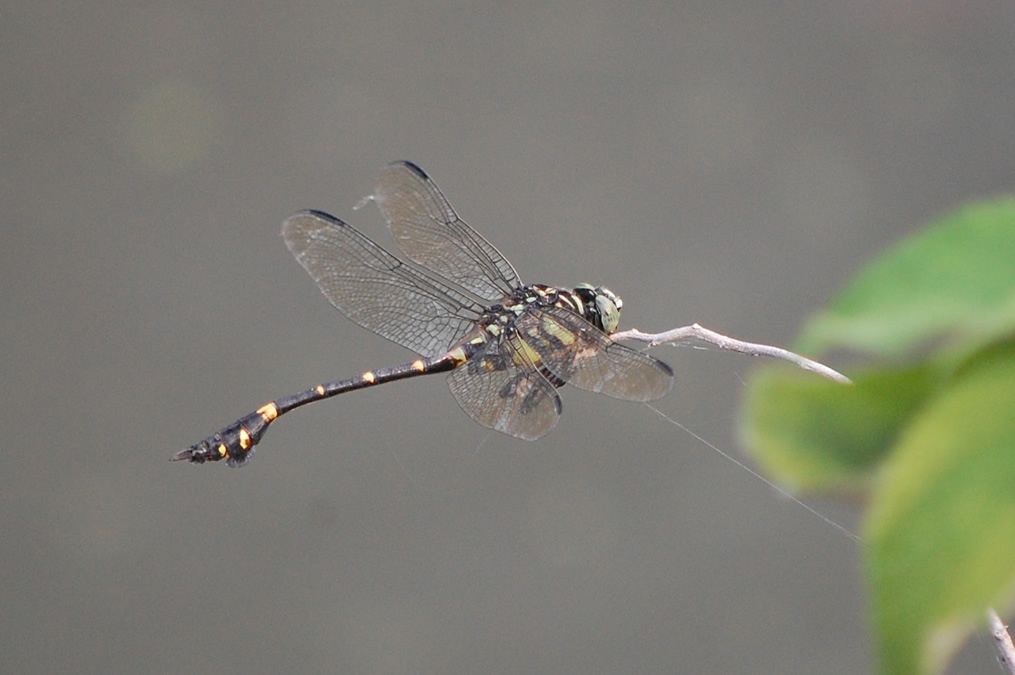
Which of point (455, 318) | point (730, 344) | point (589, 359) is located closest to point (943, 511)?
point (730, 344)

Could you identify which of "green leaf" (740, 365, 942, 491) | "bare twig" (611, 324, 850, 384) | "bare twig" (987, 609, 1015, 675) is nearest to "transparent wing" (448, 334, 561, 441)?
"bare twig" (611, 324, 850, 384)

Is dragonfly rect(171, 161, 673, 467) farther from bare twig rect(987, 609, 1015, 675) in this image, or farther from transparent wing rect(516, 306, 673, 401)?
bare twig rect(987, 609, 1015, 675)

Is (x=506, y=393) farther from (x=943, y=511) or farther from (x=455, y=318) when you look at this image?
(x=943, y=511)

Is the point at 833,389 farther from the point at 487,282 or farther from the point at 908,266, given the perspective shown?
the point at 487,282

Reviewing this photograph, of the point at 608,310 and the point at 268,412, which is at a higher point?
the point at 608,310

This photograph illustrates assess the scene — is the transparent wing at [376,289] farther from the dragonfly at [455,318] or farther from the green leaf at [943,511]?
the green leaf at [943,511]
